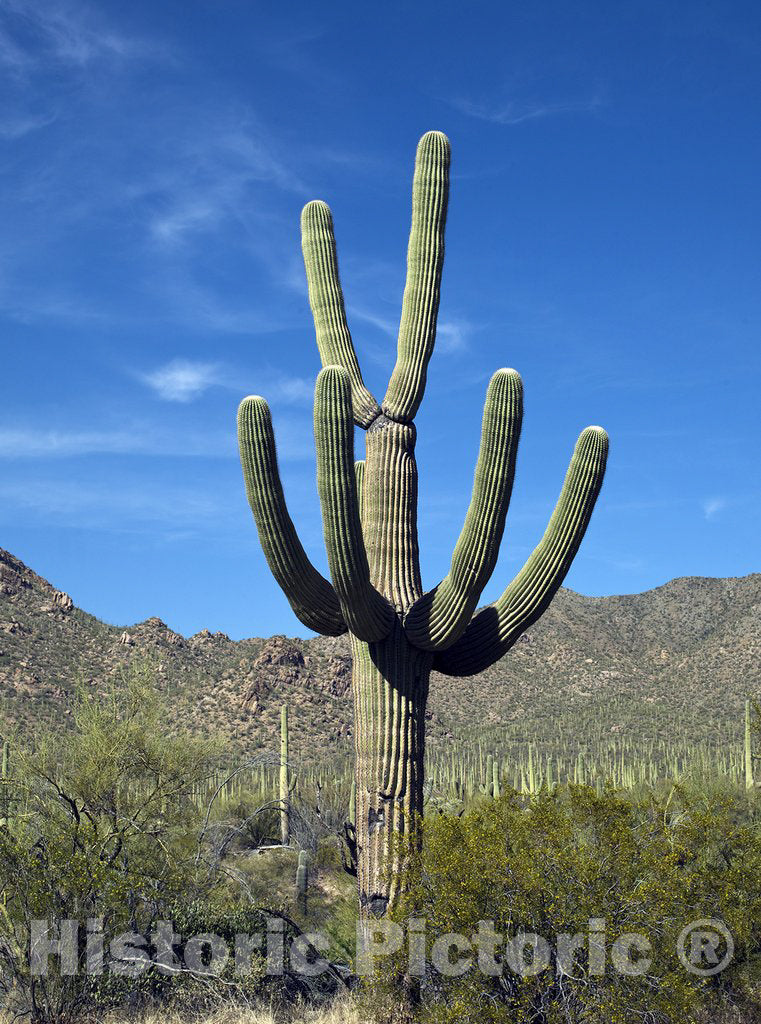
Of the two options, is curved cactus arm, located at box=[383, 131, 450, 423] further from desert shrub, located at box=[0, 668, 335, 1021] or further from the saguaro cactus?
desert shrub, located at box=[0, 668, 335, 1021]

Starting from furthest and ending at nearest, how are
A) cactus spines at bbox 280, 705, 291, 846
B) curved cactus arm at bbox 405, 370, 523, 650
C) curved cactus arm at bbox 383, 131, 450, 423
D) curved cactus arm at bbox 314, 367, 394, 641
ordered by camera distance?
cactus spines at bbox 280, 705, 291, 846 → curved cactus arm at bbox 383, 131, 450, 423 → curved cactus arm at bbox 405, 370, 523, 650 → curved cactus arm at bbox 314, 367, 394, 641

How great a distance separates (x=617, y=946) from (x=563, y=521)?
3.90m

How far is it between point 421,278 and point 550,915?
661cm

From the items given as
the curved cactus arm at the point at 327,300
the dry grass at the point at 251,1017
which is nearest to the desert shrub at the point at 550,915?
the dry grass at the point at 251,1017

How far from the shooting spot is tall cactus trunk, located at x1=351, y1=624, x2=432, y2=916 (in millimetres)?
9914

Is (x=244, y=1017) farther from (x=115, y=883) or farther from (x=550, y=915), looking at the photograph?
(x=550, y=915)

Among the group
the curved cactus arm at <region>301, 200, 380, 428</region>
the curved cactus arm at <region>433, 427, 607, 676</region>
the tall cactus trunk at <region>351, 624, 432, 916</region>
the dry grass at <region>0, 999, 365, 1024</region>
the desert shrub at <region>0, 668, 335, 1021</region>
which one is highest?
the curved cactus arm at <region>301, 200, 380, 428</region>

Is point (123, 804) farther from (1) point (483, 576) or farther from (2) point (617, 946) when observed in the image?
(2) point (617, 946)

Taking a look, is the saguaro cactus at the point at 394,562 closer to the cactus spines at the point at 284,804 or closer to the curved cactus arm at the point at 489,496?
the curved cactus arm at the point at 489,496

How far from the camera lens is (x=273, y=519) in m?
9.99

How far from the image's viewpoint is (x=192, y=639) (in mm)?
55812

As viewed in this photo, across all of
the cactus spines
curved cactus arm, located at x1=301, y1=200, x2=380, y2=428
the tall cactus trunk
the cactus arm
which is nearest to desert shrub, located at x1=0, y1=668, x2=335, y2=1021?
the tall cactus trunk

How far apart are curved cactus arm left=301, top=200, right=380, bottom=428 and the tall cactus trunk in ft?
8.19

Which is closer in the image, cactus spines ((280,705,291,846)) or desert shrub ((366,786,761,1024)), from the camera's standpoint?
desert shrub ((366,786,761,1024))
